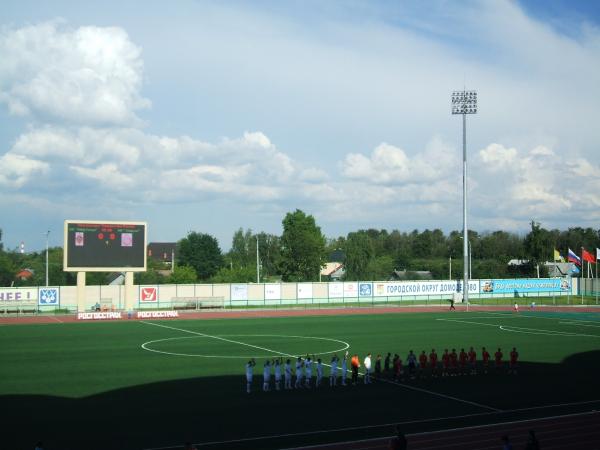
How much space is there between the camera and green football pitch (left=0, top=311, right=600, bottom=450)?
795 inches

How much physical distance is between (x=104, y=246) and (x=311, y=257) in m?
49.9

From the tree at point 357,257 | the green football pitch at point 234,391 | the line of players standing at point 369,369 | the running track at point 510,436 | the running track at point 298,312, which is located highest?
the tree at point 357,257

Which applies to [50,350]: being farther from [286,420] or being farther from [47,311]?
[47,311]

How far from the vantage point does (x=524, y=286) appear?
8769cm

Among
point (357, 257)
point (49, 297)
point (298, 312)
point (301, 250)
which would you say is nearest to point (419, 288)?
point (298, 312)

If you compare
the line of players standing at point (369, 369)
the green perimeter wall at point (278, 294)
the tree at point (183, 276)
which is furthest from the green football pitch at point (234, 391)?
the tree at point (183, 276)

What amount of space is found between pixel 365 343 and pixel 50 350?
19862 mm

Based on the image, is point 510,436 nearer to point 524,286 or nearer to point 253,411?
point 253,411

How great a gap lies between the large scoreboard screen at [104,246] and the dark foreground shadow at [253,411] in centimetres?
3307

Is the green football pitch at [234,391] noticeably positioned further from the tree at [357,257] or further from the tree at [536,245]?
the tree at [357,257]

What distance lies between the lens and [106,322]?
56812 millimetres

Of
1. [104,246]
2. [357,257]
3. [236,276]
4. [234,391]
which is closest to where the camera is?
[234,391]

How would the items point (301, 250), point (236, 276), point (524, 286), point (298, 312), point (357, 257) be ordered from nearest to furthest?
point (298, 312) → point (524, 286) → point (236, 276) → point (301, 250) → point (357, 257)

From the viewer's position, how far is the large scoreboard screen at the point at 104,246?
190 feet
